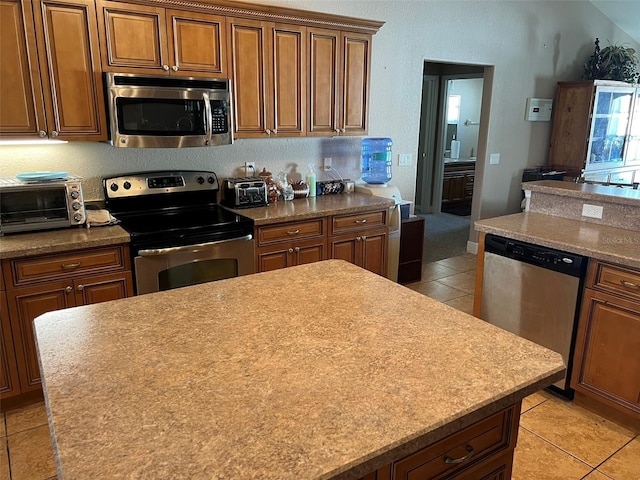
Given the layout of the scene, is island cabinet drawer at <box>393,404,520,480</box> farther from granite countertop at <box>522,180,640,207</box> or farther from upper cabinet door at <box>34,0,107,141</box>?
upper cabinet door at <box>34,0,107,141</box>

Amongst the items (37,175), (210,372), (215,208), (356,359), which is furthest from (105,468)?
(215,208)

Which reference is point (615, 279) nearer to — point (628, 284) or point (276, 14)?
point (628, 284)

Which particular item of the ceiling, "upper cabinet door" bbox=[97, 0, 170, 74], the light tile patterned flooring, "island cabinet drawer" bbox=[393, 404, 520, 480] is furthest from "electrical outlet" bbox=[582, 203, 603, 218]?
the ceiling

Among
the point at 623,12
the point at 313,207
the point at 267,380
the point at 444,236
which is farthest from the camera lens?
the point at 444,236

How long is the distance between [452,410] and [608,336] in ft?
6.05

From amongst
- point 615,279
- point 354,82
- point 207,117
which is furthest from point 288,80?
point 615,279

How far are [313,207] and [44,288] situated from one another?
182cm

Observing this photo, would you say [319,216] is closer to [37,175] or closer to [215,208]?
[215,208]

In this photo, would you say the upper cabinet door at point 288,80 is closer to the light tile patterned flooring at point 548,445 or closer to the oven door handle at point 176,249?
the oven door handle at point 176,249

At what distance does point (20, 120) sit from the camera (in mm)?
2541

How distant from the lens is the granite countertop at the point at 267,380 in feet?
2.99

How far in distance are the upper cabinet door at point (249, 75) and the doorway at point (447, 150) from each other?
3316 mm

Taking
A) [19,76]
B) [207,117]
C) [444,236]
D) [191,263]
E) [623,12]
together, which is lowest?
[444,236]

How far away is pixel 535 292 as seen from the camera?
272 cm
